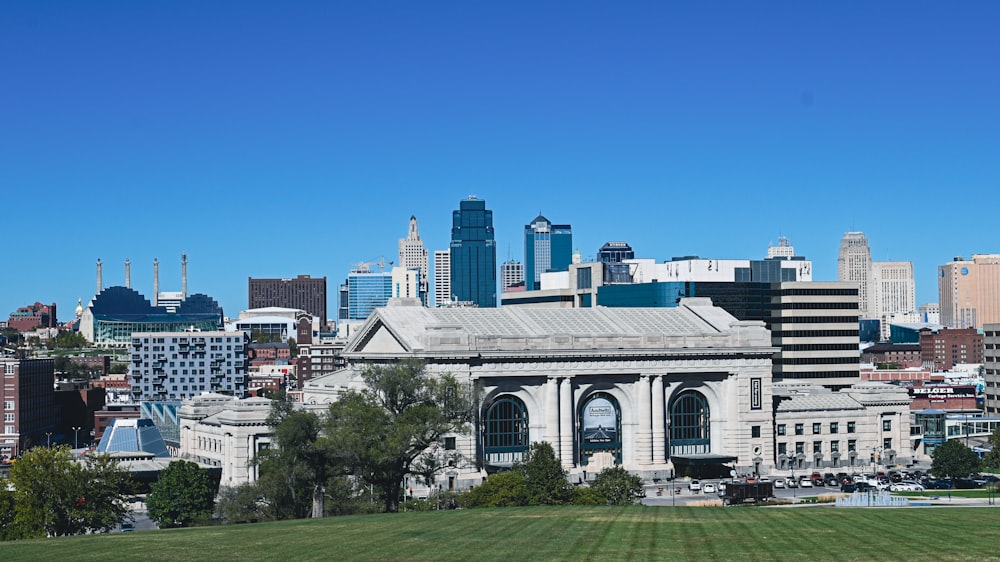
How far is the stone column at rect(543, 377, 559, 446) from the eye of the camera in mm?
143000

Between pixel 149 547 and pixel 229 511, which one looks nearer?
pixel 149 547

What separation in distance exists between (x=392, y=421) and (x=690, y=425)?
184 ft

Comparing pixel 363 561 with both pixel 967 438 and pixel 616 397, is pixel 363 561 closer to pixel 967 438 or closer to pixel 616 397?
pixel 616 397

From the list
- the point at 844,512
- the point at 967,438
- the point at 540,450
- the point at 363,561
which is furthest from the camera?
the point at 967,438

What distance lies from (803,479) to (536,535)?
252 feet

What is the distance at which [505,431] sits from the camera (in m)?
143

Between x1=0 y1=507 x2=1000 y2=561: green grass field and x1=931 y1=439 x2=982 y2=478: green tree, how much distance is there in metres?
52.4

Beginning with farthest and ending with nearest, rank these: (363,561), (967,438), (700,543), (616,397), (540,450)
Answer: (967,438), (616,397), (540,450), (700,543), (363,561)

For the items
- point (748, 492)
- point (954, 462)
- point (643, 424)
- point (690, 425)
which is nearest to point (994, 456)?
point (954, 462)

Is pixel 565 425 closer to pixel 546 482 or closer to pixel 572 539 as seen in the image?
pixel 546 482

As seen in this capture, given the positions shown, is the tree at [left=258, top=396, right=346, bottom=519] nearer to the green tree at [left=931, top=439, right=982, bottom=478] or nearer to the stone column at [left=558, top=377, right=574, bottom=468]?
the stone column at [left=558, top=377, right=574, bottom=468]

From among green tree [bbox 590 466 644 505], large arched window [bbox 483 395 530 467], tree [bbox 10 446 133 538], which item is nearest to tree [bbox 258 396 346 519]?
tree [bbox 10 446 133 538]

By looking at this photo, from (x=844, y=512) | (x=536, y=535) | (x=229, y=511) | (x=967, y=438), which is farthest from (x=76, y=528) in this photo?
(x=967, y=438)

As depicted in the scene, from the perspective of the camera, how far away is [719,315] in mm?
157500
